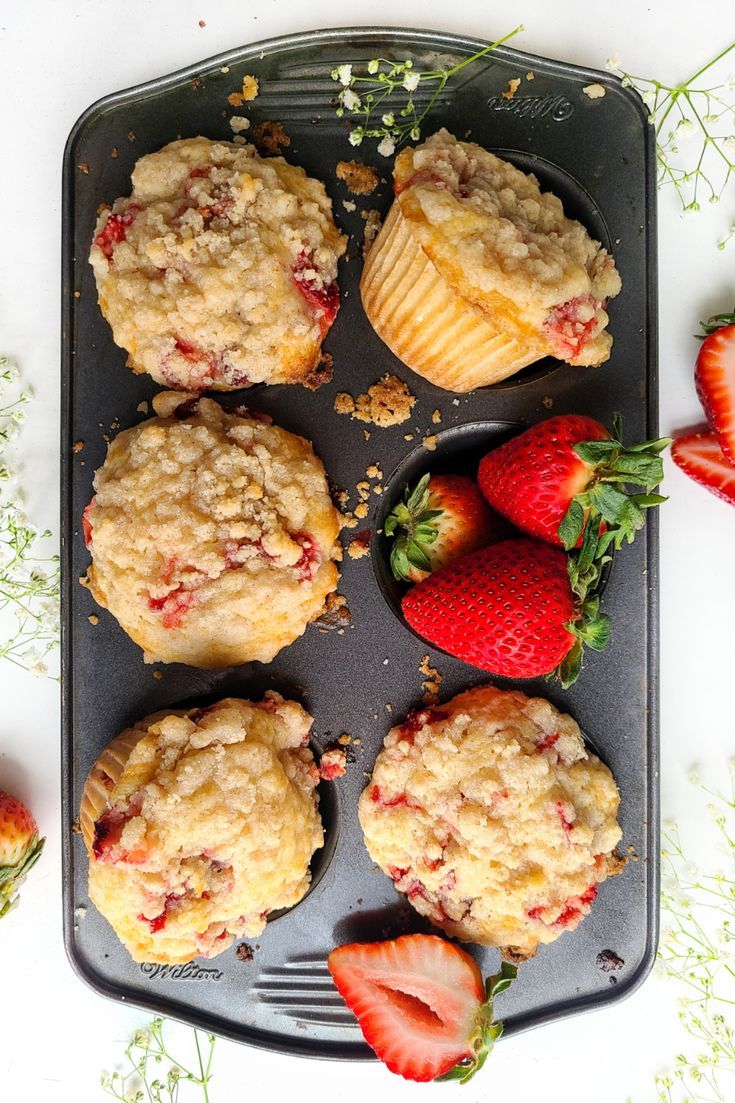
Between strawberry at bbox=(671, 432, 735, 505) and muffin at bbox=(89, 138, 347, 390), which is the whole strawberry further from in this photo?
muffin at bbox=(89, 138, 347, 390)

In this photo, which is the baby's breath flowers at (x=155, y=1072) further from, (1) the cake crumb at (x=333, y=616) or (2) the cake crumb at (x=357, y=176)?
(2) the cake crumb at (x=357, y=176)

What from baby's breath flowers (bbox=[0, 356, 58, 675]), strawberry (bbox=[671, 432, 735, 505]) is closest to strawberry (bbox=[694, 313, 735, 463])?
strawberry (bbox=[671, 432, 735, 505])

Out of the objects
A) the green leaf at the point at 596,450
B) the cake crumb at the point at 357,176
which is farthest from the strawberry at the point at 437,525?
the cake crumb at the point at 357,176

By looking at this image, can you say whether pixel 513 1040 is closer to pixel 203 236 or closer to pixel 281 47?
pixel 203 236

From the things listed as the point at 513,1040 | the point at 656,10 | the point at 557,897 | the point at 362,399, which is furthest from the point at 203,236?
the point at 513,1040

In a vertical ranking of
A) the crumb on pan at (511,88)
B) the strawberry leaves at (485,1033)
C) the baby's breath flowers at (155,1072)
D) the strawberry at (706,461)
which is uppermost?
the crumb on pan at (511,88)
